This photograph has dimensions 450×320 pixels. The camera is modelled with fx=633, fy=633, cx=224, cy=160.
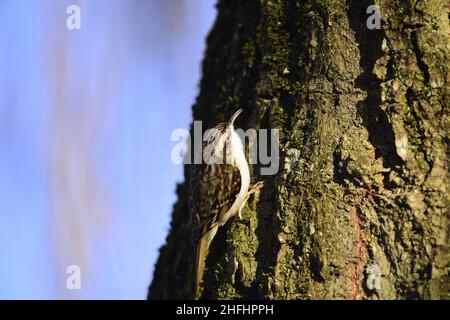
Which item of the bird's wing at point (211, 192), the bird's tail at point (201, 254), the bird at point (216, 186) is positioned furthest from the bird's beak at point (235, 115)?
the bird's tail at point (201, 254)

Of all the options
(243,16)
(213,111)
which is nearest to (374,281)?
(213,111)

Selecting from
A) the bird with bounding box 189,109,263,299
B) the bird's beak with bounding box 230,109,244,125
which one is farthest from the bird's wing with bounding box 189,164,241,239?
the bird's beak with bounding box 230,109,244,125

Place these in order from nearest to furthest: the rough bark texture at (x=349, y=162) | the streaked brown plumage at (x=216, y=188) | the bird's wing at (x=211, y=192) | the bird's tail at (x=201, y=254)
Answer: the rough bark texture at (x=349, y=162), the bird's tail at (x=201, y=254), the streaked brown plumage at (x=216, y=188), the bird's wing at (x=211, y=192)

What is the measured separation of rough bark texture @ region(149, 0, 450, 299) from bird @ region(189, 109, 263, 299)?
120 mm

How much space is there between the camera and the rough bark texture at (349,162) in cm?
212

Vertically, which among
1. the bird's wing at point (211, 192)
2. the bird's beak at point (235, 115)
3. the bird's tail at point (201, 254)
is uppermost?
the bird's beak at point (235, 115)

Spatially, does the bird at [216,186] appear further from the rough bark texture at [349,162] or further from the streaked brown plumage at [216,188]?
the rough bark texture at [349,162]

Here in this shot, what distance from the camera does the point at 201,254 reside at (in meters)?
2.72

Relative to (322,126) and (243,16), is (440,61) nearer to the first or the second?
(322,126)

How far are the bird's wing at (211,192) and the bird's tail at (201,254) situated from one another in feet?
0.11

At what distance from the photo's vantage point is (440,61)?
224 centimetres

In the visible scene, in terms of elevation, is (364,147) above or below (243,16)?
below
